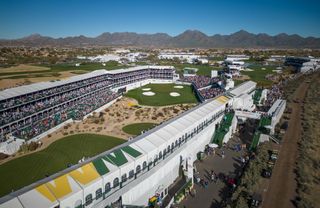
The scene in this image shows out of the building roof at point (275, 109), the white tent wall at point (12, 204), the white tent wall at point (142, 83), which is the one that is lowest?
the white tent wall at point (142, 83)

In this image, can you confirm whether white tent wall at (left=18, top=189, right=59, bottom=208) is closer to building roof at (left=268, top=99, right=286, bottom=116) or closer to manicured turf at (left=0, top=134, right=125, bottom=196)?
manicured turf at (left=0, top=134, right=125, bottom=196)

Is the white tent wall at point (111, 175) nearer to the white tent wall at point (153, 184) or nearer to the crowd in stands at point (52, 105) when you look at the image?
the white tent wall at point (153, 184)

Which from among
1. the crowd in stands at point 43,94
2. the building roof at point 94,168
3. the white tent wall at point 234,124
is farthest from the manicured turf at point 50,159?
the white tent wall at point 234,124

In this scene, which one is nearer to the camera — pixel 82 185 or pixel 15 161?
pixel 82 185

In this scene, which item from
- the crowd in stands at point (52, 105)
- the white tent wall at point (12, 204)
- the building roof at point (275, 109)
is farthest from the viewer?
the building roof at point (275, 109)

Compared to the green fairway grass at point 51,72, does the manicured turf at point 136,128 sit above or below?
below

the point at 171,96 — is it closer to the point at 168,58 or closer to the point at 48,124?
the point at 48,124

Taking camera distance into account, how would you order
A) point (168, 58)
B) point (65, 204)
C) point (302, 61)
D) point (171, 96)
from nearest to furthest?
point (65, 204)
point (171, 96)
point (302, 61)
point (168, 58)

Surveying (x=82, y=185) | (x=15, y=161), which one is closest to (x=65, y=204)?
(x=82, y=185)
